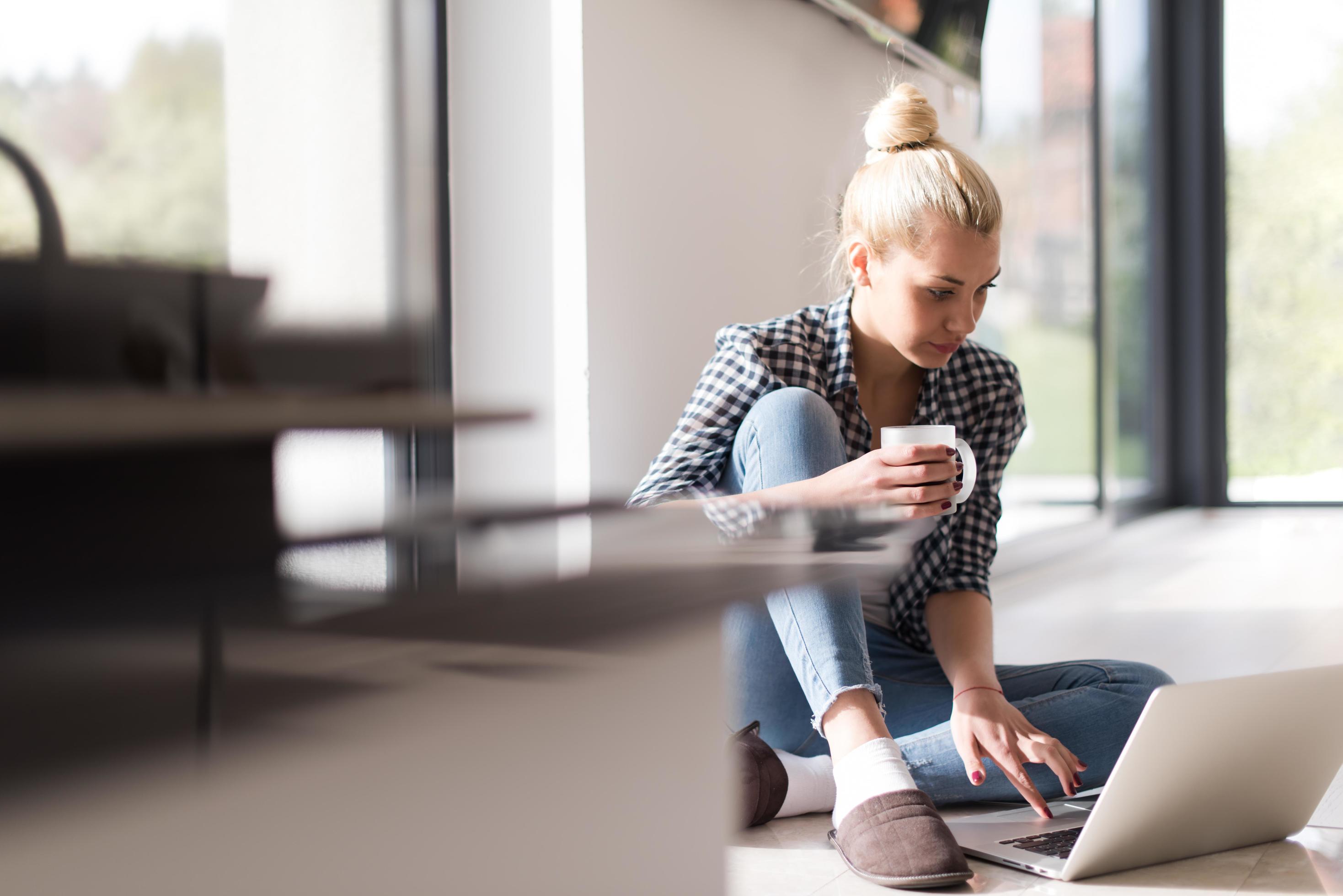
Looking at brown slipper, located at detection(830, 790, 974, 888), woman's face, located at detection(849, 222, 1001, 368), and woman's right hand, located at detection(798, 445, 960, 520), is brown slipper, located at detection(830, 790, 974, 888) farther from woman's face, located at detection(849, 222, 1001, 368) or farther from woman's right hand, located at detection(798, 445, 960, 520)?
woman's face, located at detection(849, 222, 1001, 368)

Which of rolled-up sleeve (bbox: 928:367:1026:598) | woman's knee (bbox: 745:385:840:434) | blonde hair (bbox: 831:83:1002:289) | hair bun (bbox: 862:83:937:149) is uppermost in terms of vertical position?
hair bun (bbox: 862:83:937:149)

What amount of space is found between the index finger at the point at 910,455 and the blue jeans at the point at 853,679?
0.13 meters

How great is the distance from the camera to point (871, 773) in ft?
3.49

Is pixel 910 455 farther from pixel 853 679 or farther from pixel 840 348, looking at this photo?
pixel 840 348

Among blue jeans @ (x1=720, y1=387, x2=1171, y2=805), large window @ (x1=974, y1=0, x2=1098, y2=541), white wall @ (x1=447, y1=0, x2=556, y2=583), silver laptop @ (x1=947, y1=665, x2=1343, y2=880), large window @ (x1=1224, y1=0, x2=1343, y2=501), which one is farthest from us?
large window @ (x1=1224, y1=0, x2=1343, y2=501)

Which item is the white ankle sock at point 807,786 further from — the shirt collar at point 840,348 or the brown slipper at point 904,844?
the shirt collar at point 840,348

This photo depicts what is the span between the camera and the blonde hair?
52.2 inches

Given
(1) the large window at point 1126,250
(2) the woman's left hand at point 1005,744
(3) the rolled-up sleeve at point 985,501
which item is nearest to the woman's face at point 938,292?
(3) the rolled-up sleeve at point 985,501

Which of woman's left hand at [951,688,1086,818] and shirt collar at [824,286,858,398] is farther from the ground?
shirt collar at [824,286,858,398]

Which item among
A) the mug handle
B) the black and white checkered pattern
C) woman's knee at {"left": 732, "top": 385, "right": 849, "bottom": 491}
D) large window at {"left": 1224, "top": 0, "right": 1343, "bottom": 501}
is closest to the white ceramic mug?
the mug handle

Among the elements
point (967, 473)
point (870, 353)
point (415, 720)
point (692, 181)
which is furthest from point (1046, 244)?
point (415, 720)

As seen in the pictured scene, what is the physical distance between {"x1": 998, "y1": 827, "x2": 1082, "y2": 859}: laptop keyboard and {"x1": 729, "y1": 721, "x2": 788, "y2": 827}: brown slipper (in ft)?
0.72

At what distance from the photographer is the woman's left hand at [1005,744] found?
1.15 m

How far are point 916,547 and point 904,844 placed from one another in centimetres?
30
